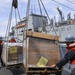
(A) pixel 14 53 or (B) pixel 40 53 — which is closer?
(B) pixel 40 53

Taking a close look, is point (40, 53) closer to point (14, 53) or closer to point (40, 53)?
point (40, 53)

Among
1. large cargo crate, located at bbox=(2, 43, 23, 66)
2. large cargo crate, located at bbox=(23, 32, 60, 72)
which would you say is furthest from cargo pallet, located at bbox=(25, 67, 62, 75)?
large cargo crate, located at bbox=(2, 43, 23, 66)

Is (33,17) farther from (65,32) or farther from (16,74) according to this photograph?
(16,74)

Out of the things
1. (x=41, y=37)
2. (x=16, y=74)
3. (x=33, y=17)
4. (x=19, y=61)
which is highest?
(x=33, y=17)

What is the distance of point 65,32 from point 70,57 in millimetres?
24544

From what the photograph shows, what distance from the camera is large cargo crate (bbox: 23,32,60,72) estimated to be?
21.7ft

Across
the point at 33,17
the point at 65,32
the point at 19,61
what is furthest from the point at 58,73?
the point at 33,17

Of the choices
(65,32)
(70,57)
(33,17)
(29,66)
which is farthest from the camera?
(33,17)

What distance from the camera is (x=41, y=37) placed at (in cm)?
688

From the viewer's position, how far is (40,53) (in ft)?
22.1

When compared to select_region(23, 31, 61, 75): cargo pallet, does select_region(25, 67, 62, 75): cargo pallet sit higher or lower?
lower

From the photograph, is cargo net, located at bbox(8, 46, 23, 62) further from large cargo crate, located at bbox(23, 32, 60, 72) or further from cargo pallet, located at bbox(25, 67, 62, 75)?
cargo pallet, located at bbox(25, 67, 62, 75)

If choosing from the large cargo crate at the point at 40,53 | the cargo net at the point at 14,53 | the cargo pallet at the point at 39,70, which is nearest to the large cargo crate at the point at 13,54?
the cargo net at the point at 14,53

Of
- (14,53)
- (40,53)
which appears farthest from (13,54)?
(40,53)
